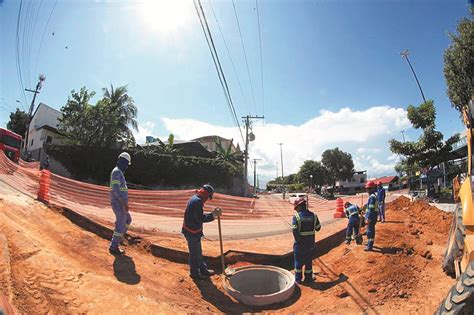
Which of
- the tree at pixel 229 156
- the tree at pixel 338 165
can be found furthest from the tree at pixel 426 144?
the tree at pixel 338 165

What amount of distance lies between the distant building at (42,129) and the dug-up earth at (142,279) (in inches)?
1221

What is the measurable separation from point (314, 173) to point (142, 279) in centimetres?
6135

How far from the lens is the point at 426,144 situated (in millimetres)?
14633

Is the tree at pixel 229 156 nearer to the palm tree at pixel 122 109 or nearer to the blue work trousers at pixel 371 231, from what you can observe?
the palm tree at pixel 122 109

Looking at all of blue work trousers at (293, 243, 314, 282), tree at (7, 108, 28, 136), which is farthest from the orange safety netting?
tree at (7, 108, 28, 136)

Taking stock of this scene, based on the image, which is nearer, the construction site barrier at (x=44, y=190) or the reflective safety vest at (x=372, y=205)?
the construction site barrier at (x=44, y=190)

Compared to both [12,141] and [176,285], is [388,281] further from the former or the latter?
[12,141]

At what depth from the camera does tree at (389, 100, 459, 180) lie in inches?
571

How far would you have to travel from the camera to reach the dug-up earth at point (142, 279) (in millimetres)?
3391

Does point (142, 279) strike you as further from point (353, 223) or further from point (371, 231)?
point (353, 223)

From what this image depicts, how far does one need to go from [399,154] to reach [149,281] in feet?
50.7

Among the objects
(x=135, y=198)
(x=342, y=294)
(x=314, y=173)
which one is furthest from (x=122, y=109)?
(x=314, y=173)

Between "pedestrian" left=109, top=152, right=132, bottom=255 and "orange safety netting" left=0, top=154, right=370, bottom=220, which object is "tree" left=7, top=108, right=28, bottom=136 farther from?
"pedestrian" left=109, top=152, right=132, bottom=255

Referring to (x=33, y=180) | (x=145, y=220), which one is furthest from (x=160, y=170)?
(x=145, y=220)
